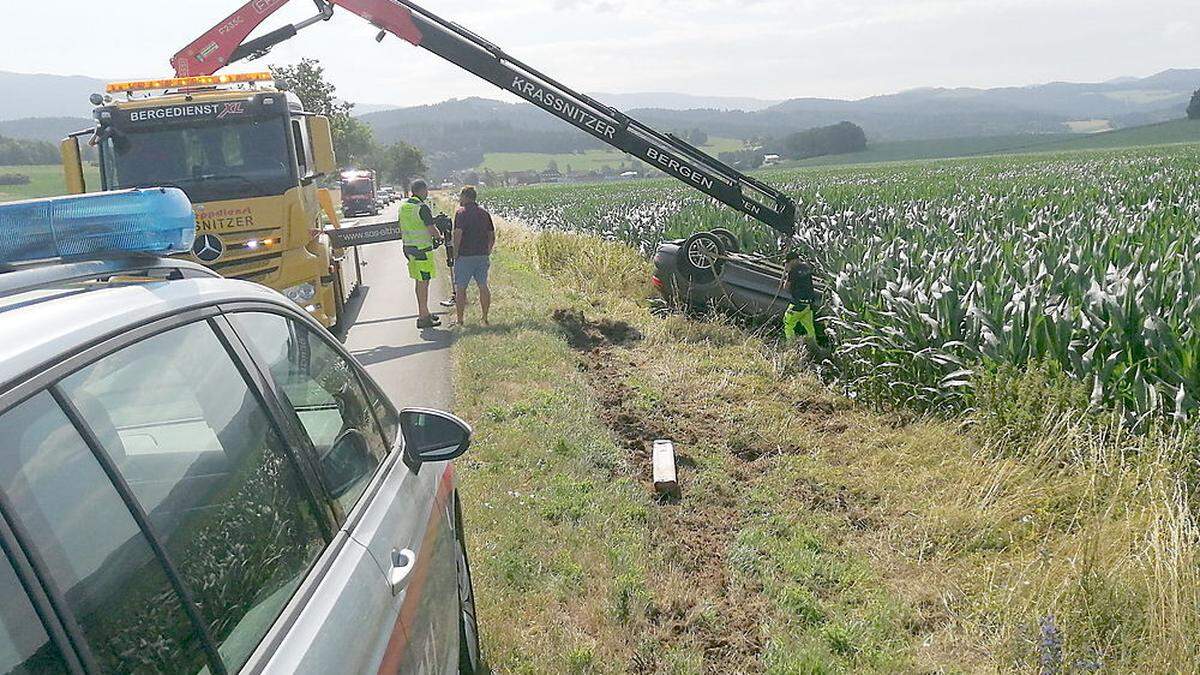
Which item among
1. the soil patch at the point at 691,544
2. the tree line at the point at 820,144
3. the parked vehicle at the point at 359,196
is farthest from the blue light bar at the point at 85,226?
the tree line at the point at 820,144

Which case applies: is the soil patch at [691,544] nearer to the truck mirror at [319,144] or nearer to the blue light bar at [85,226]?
the blue light bar at [85,226]

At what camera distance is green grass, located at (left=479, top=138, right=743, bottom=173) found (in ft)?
471

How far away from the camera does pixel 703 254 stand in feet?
40.7

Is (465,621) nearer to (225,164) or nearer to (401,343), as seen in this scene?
(401,343)

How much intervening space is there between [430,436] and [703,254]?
9.46 metres

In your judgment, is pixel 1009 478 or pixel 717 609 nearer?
pixel 717 609

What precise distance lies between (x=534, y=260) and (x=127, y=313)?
17959 millimetres

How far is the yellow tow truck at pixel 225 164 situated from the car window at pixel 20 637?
9.82m

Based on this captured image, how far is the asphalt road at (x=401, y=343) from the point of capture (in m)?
9.38

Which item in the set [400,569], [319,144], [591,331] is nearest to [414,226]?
[319,144]

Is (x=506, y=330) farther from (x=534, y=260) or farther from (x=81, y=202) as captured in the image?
(x=81, y=202)

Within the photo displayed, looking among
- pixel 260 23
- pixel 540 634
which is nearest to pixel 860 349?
pixel 540 634

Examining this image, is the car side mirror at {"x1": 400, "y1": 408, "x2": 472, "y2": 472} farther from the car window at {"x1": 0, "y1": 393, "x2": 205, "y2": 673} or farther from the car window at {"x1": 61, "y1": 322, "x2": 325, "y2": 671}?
the car window at {"x1": 0, "y1": 393, "x2": 205, "y2": 673}

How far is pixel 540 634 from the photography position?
4.43 m
